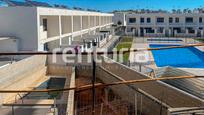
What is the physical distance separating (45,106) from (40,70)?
4.77 meters

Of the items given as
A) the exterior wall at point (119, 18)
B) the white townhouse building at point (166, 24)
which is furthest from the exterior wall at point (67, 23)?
the exterior wall at point (119, 18)

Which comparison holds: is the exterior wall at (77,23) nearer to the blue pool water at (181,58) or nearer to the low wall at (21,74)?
the blue pool water at (181,58)

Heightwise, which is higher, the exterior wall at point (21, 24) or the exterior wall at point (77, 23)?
the exterior wall at point (77, 23)

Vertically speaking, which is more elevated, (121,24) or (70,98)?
(121,24)

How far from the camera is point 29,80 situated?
28.9 ft

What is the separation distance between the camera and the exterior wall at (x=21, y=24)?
11.3 metres

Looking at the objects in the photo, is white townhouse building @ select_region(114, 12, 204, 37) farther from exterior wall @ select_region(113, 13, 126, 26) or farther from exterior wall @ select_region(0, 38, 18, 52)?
exterior wall @ select_region(0, 38, 18, 52)

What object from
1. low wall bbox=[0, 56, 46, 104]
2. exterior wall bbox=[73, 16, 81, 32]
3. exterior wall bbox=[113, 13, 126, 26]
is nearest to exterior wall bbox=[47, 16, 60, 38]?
low wall bbox=[0, 56, 46, 104]

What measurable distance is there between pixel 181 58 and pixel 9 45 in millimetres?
11513

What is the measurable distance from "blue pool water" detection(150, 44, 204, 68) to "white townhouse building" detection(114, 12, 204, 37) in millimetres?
12181

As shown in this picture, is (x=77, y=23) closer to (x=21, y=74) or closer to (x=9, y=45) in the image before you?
(x=9, y=45)

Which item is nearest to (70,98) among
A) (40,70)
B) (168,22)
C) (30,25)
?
(40,70)

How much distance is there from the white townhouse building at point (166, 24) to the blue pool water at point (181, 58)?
40.0 ft

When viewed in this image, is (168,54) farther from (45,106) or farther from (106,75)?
(45,106)
